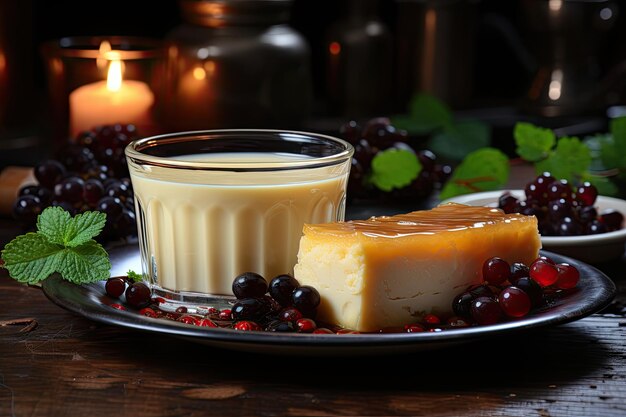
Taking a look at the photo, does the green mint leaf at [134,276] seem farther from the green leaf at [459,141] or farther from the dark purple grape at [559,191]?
the green leaf at [459,141]

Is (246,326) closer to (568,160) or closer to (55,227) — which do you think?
(55,227)

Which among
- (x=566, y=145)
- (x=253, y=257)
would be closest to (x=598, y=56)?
(x=566, y=145)

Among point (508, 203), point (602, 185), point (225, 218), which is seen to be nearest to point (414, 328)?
point (225, 218)

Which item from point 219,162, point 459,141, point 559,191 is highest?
point 219,162

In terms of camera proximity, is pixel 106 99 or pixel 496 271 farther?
pixel 106 99

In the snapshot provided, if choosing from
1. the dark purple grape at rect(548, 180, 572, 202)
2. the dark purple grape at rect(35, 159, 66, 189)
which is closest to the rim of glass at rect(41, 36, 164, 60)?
the dark purple grape at rect(35, 159, 66, 189)

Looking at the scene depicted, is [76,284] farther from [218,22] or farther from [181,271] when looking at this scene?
[218,22]

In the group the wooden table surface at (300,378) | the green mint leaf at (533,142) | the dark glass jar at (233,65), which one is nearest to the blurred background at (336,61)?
the dark glass jar at (233,65)
